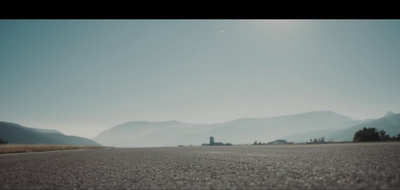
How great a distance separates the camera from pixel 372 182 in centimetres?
338
